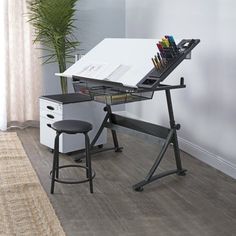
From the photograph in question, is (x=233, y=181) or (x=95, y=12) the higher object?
A: (x=95, y=12)

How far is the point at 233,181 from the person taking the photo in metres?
3.52

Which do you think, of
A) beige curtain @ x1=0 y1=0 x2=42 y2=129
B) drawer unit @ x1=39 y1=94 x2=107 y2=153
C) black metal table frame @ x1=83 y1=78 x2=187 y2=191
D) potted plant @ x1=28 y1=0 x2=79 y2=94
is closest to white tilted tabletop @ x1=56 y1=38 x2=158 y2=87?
black metal table frame @ x1=83 y1=78 x2=187 y2=191

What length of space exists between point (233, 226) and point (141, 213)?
0.61 m

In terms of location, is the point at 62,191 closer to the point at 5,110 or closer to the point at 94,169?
the point at 94,169

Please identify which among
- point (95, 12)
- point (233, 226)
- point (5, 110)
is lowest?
point (233, 226)

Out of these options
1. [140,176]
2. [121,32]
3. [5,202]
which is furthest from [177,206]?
[121,32]

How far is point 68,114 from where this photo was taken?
404 cm

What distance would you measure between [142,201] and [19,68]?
2684 mm

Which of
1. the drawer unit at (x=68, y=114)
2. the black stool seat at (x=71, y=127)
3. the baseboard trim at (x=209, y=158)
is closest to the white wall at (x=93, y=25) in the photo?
the drawer unit at (x=68, y=114)

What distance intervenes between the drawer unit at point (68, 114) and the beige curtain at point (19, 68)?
36.9 inches

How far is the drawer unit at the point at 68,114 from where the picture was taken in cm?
403

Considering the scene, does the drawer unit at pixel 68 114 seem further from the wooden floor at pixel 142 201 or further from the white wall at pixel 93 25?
the white wall at pixel 93 25

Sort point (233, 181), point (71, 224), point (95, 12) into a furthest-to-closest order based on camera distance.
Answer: point (95, 12) → point (233, 181) → point (71, 224)

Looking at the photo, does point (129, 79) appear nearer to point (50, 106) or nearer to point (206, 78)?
point (206, 78)
